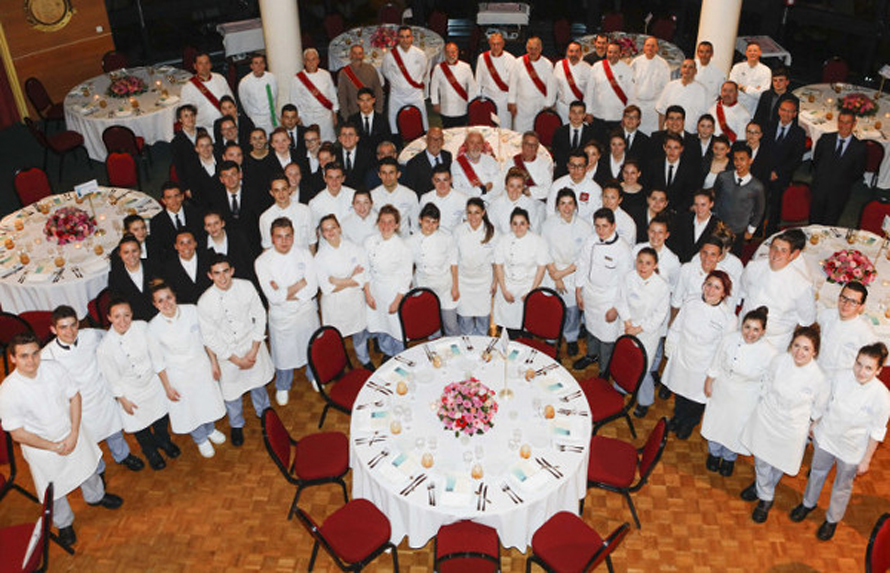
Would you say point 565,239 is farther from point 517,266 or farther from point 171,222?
point 171,222

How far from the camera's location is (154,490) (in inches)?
252

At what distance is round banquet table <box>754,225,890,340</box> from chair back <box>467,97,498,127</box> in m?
4.22

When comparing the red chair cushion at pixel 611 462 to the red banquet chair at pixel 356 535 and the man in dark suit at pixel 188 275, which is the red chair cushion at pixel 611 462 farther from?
the man in dark suit at pixel 188 275

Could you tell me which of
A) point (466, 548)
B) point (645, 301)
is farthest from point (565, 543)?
point (645, 301)

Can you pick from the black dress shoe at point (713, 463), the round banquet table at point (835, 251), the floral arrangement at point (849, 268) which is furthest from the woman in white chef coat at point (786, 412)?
the floral arrangement at point (849, 268)

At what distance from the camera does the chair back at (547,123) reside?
10008 mm

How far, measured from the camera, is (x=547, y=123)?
1004cm

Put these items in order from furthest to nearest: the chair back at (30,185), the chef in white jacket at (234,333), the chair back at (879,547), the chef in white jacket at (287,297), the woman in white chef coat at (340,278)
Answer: the chair back at (30,185) < the woman in white chef coat at (340,278) < the chef in white jacket at (287,297) < the chef in white jacket at (234,333) < the chair back at (879,547)

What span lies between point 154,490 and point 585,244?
418cm

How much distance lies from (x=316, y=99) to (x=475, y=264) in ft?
14.2

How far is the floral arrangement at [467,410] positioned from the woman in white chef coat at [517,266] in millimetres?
1645

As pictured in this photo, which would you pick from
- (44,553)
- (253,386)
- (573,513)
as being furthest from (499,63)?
(44,553)

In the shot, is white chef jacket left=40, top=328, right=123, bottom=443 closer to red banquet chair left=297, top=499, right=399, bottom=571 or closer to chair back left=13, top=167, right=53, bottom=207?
red banquet chair left=297, top=499, right=399, bottom=571

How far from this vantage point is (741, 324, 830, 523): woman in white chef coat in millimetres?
5223
